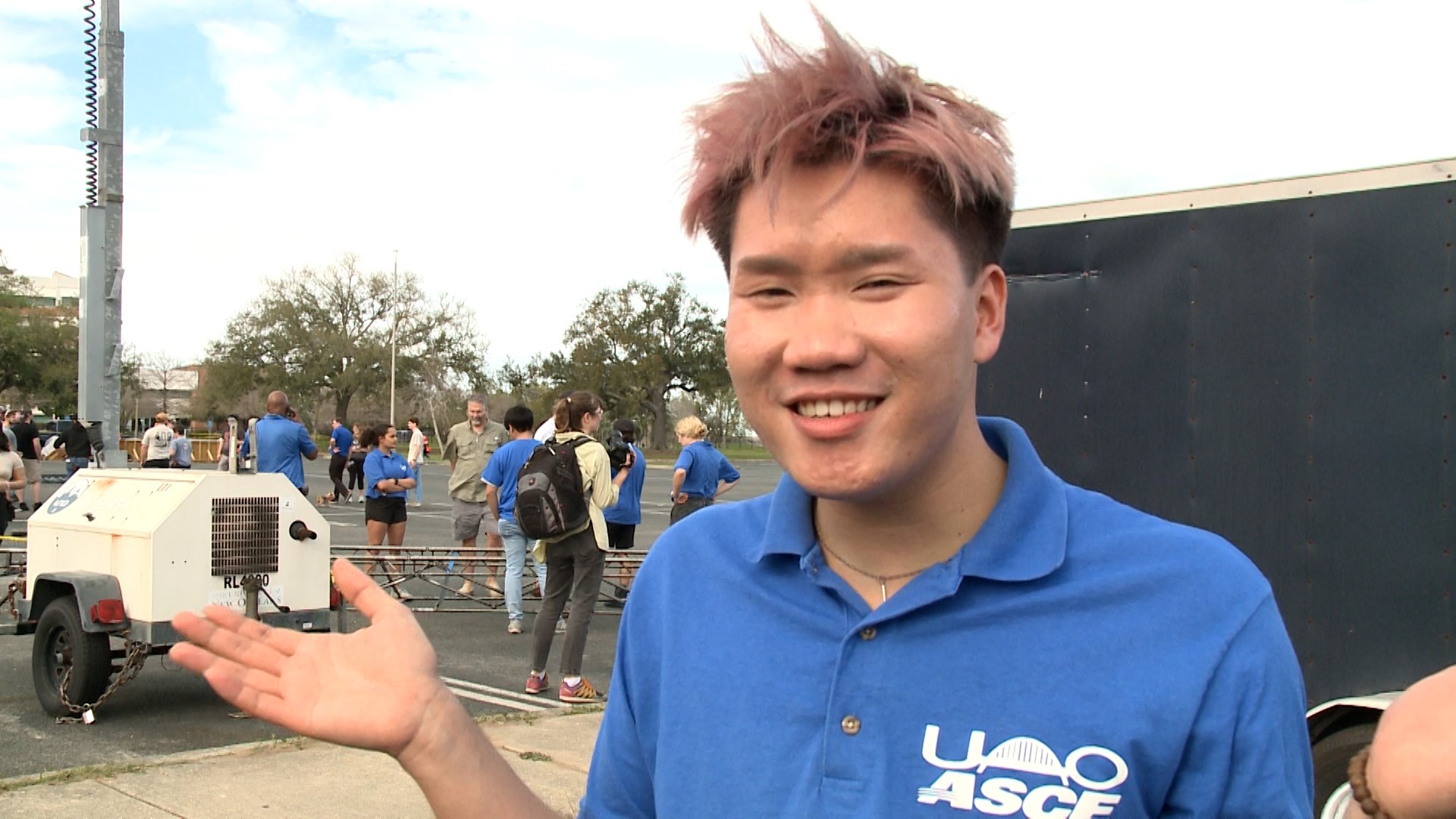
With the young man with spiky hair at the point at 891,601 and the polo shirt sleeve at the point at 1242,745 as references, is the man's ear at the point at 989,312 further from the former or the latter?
the polo shirt sleeve at the point at 1242,745

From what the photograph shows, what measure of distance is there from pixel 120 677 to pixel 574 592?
2.60 m

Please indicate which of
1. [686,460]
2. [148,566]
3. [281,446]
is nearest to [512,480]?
[686,460]

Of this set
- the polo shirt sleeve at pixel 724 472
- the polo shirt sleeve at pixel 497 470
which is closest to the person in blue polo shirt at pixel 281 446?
the polo shirt sleeve at pixel 497 470

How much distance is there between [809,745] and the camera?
1.52m

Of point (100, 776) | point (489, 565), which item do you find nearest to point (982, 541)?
point (100, 776)

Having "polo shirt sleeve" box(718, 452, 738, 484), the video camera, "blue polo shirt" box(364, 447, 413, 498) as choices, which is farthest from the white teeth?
"blue polo shirt" box(364, 447, 413, 498)

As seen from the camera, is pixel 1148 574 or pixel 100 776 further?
pixel 100 776

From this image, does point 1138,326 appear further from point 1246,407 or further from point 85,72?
point 85,72

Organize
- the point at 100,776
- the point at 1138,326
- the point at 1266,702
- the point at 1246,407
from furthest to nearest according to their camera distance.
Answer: the point at 100,776, the point at 1138,326, the point at 1246,407, the point at 1266,702

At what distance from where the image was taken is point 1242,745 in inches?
54.9

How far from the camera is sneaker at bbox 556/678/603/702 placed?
779 cm

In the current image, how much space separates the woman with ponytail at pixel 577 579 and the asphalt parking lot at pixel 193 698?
224 mm

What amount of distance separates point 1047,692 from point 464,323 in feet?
225

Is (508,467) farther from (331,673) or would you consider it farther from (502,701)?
(331,673)
